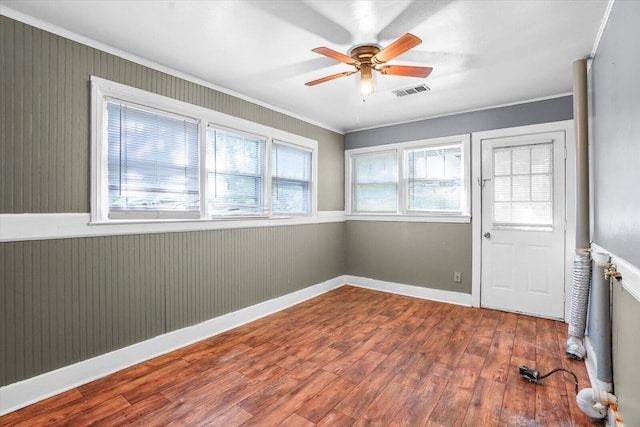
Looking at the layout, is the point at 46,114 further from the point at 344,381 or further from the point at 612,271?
the point at 612,271

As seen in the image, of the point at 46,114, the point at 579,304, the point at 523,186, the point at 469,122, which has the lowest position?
the point at 579,304

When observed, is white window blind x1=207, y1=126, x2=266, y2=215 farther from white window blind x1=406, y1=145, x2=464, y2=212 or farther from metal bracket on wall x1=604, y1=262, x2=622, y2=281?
metal bracket on wall x1=604, y1=262, x2=622, y2=281

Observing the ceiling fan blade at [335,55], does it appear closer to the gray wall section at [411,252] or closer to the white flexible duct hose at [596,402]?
the white flexible duct hose at [596,402]

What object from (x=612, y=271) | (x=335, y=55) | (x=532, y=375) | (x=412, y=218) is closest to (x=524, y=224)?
(x=412, y=218)

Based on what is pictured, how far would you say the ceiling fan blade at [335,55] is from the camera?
77.8 inches

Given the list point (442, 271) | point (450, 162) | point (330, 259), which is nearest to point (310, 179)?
point (330, 259)

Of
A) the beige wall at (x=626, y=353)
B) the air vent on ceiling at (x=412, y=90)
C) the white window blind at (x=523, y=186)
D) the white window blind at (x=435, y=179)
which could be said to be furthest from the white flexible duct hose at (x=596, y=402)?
the air vent on ceiling at (x=412, y=90)

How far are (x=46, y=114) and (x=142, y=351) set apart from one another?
199 centimetres

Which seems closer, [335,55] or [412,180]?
[335,55]

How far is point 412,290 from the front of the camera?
14.7 feet

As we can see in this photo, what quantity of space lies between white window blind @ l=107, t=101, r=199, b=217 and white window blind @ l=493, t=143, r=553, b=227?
3.62 m

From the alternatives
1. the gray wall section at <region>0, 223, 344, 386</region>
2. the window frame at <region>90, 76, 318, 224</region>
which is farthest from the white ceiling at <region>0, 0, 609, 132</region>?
the gray wall section at <region>0, 223, 344, 386</region>

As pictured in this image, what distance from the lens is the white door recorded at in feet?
11.5

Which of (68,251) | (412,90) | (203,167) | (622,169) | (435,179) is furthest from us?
(435,179)
